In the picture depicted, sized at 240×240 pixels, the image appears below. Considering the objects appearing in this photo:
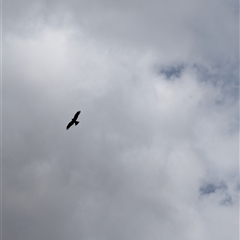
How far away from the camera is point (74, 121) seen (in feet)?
381
